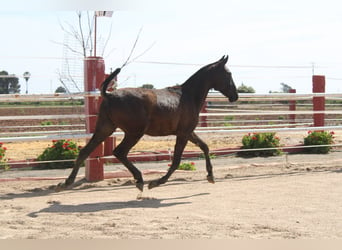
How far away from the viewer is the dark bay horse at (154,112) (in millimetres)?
5891

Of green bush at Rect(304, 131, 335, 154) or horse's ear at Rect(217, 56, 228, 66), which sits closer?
horse's ear at Rect(217, 56, 228, 66)

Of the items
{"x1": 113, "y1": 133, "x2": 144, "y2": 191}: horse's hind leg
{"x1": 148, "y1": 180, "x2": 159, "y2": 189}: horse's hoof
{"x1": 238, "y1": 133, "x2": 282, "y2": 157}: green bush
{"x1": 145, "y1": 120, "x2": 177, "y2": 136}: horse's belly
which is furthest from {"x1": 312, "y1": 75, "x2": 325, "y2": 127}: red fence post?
{"x1": 113, "y1": 133, "x2": 144, "y2": 191}: horse's hind leg

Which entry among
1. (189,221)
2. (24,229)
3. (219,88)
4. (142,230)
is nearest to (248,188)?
(219,88)

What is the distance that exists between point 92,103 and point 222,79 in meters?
2.10

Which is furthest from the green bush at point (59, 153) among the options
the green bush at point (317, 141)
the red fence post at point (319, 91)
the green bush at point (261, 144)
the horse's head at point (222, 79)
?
the red fence post at point (319, 91)

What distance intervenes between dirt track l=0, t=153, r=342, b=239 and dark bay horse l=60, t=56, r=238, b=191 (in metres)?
0.43

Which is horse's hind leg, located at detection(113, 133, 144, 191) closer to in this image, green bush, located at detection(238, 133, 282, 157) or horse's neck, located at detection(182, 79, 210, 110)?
horse's neck, located at detection(182, 79, 210, 110)

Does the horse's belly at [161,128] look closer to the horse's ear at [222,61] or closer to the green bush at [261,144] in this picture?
the horse's ear at [222,61]

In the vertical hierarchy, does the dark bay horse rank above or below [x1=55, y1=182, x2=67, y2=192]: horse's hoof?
above

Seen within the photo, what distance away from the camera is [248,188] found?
257 inches

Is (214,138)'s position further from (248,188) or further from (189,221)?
(189,221)

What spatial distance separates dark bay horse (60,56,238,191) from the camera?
5891 millimetres

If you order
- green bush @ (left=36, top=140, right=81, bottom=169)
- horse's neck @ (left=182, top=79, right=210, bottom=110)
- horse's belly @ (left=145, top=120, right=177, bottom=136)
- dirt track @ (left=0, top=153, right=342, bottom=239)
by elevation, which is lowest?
dirt track @ (left=0, top=153, right=342, bottom=239)

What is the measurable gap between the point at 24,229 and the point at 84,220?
0.62 meters
